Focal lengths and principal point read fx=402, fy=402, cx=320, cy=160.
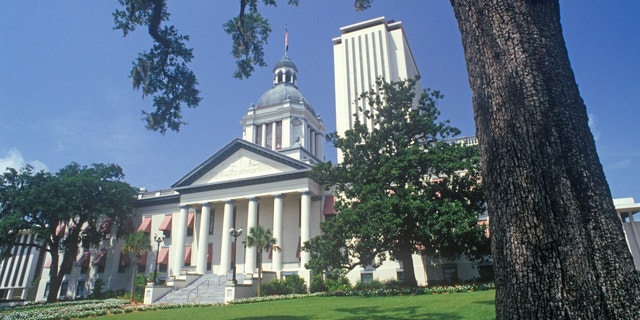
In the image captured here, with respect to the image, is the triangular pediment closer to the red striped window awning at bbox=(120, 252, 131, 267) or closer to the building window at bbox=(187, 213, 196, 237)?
the building window at bbox=(187, 213, 196, 237)

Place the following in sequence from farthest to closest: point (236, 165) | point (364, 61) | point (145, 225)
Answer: point (364, 61) < point (145, 225) < point (236, 165)

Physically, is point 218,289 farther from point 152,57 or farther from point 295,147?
point 152,57

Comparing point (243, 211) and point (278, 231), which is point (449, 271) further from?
point (243, 211)

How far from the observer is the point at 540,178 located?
338cm

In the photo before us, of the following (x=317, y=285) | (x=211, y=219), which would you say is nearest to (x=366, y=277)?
(x=317, y=285)

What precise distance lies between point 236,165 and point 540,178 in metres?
38.0

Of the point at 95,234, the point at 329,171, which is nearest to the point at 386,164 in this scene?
the point at 329,171

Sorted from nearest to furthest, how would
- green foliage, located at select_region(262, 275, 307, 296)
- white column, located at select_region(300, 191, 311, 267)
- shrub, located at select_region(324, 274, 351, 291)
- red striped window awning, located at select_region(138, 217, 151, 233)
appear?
1. green foliage, located at select_region(262, 275, 307, 296)
2. shrub, located at select_region(324, 274, 351, 291)
3. white column, located at select_region(300, 191, 311, 267)
4. red striped window awning, located at select_region(138, 217, 151, 233)

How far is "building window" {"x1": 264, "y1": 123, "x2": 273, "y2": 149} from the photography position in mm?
54281

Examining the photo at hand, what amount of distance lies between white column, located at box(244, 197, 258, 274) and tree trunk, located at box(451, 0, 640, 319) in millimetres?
31380

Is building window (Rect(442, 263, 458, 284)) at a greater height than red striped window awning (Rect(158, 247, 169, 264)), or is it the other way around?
red striped window awning (Rect(158, 247, 169, 264))

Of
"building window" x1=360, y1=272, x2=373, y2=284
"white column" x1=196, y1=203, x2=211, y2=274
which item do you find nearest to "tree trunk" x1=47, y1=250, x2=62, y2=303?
"white column" x1=196, y1=203, x2=211, y2=274

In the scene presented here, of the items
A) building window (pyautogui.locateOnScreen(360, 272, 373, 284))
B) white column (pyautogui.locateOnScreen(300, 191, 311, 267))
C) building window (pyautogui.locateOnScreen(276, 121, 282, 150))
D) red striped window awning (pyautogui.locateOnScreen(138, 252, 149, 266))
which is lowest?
building window (pyautogui.locateOnScreen(360, 272, 373, 284))

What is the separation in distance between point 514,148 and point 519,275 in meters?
1.08
